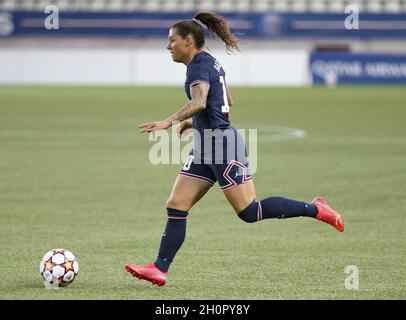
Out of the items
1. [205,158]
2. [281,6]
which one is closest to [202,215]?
[205,158]

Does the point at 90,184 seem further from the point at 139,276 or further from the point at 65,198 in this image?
Answer: the point at 139,276

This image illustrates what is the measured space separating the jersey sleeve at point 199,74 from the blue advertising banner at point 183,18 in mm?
44423

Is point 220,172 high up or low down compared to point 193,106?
down

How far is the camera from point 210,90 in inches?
325

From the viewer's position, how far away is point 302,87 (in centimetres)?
4625

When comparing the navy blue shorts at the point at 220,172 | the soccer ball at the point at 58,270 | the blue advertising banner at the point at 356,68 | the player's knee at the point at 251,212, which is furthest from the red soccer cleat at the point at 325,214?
the blue advertising banner at the point at 356,68

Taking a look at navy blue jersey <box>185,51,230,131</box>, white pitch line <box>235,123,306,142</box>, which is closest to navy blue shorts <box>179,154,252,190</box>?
navy blue jersey <box>185,51,230,131</box>

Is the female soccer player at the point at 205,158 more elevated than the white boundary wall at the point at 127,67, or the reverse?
the white boundary wall at the point at 127,67

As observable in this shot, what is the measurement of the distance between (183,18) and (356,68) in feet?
38.0

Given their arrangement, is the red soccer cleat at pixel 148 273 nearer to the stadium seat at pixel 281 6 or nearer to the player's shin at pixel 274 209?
the player's shin at pixel 274 209

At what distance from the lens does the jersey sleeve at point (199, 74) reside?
8.06 meters

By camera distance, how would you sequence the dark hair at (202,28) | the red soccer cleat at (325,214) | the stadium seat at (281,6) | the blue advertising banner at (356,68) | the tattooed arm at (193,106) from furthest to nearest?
the stadium seat at (281,6), the blue advertising banner at (356,68), the red soccer cleat at (325,214), the dark hair at (202,28), the tattooed arm at (193,106)

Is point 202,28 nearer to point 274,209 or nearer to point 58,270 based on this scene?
point 274,209
